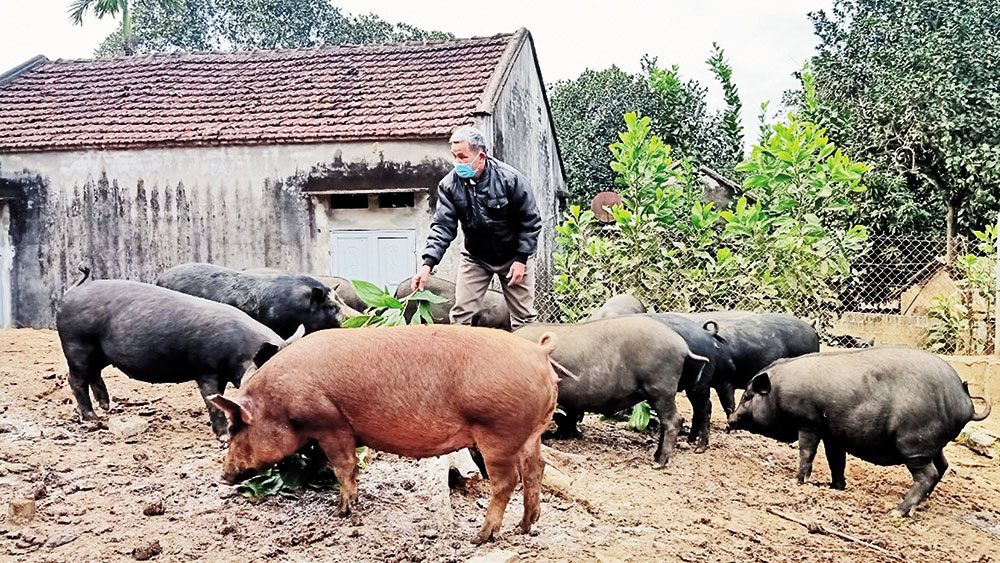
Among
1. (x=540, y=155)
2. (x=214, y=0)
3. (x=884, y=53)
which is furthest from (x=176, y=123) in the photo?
(x=214, y=0)

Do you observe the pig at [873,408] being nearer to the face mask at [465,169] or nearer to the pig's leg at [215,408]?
the face mask at [465,169]

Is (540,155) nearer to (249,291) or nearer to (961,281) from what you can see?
(961,281)

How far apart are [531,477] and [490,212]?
8.41 feet

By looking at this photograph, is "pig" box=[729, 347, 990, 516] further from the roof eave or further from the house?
the roof eave

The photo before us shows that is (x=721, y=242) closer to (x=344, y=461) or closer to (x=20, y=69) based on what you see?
(x=344, y=461)

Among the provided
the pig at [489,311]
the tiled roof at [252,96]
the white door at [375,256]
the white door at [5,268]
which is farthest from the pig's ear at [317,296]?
the white door at [5,268]

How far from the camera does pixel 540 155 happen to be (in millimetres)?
18328

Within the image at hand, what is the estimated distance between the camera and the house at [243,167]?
13.4 m

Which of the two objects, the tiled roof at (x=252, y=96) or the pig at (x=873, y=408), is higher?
the tiled roof at (x=252, y=96)

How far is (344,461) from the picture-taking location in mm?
4051

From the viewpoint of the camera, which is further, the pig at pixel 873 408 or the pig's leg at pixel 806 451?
the pig's leg at pixel 806 451

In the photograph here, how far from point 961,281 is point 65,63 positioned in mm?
15841

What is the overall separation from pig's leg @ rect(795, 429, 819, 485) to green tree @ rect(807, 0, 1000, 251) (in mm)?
10167

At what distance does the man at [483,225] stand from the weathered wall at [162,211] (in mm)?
7046
